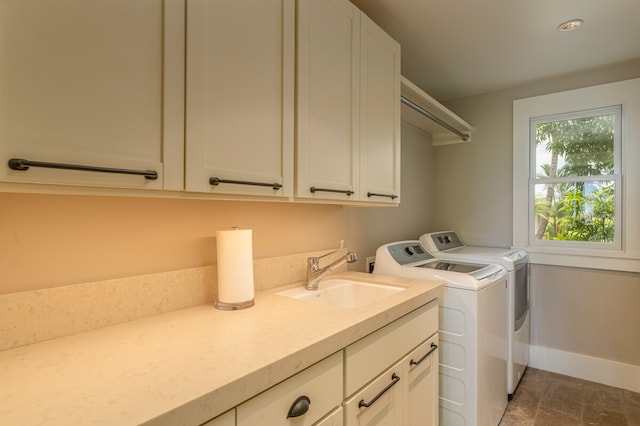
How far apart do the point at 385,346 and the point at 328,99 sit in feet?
3.38

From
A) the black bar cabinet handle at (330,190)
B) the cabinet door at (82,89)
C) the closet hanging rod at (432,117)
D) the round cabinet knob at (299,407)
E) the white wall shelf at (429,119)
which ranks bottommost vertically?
the round cabinet knob at (299,407)

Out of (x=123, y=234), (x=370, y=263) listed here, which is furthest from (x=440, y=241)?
(x=123, y=234)

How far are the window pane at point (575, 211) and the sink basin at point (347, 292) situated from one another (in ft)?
6.48

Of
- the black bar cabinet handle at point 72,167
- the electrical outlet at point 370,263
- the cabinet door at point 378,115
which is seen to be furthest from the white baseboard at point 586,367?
the black bar cabinet handle at point 72,167

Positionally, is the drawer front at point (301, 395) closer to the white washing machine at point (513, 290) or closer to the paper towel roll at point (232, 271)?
the paper towel roll at point (232, 271)

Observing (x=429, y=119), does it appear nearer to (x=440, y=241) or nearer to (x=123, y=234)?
(x=440, y=241)

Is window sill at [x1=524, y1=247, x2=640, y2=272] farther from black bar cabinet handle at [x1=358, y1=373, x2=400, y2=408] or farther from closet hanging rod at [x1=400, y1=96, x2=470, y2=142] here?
black bar cabinet handle at [x1=358, y1=373, x2=400, y2=408]

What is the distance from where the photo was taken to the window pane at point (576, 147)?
2.57m

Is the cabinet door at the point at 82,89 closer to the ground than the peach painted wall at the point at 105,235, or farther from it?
farther from it

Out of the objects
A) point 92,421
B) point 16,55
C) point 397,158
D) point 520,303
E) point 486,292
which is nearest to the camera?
point 92,421

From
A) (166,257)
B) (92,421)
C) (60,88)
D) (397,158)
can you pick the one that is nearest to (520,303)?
(397,158)

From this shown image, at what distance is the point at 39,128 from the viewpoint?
696 mm

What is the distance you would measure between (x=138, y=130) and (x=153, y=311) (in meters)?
0.63

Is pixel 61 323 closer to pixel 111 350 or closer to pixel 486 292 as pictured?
pixel 111 350
